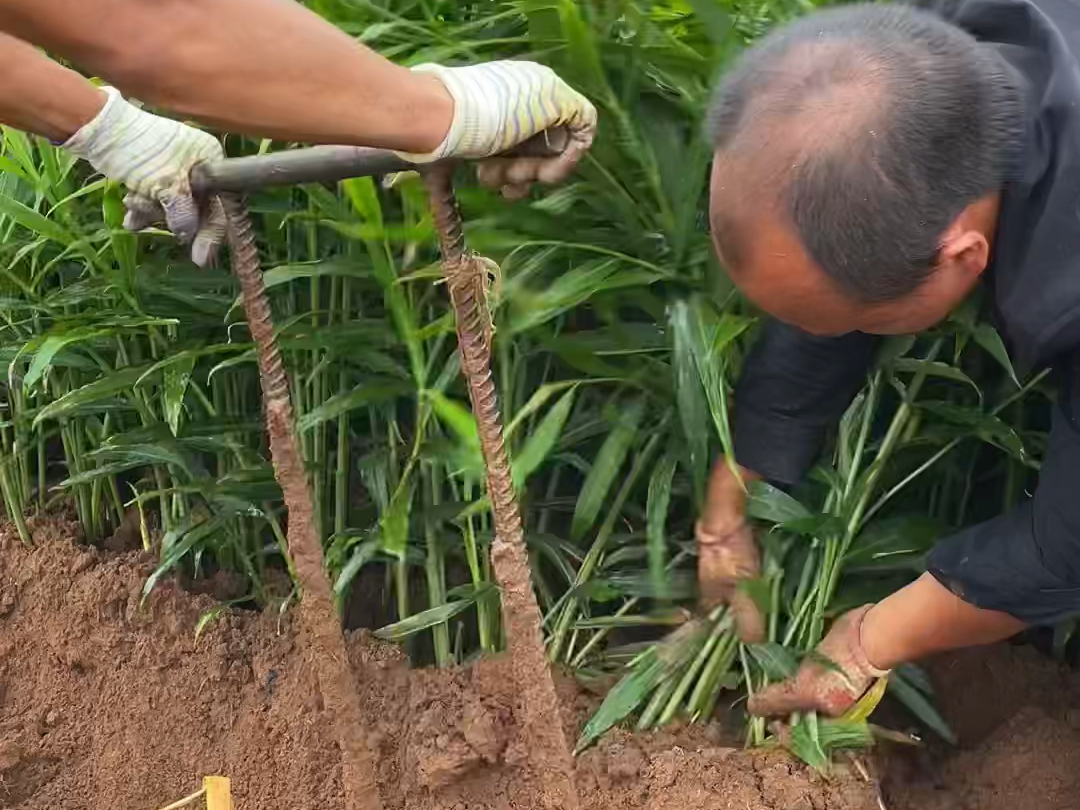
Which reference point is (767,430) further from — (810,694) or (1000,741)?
(1000,741)

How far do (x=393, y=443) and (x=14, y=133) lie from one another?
1.95 feet

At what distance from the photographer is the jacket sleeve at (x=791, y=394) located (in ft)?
3.34

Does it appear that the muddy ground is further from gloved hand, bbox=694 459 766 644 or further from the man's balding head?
the man's balding head

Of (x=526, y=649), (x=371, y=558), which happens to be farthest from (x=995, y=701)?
(x=371, y=558)

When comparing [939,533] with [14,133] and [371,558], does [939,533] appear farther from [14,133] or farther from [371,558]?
[14,133]

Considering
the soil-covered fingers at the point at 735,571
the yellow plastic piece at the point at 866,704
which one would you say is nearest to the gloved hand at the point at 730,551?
the soil-covered fingers at the point at 735,571

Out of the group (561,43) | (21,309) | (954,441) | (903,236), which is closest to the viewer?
(903,236)

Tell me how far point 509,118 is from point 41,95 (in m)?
0.48

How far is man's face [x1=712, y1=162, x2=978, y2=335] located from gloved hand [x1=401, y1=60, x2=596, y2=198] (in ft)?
0.44

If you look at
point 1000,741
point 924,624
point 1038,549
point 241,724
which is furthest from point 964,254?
point 241,724

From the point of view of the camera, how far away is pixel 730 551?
1.12m

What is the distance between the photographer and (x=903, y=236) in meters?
0.71

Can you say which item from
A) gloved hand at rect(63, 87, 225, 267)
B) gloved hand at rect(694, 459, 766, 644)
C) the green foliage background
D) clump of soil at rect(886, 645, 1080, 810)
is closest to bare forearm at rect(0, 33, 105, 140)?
gloved hand at rect(63, 87, 225, 267)

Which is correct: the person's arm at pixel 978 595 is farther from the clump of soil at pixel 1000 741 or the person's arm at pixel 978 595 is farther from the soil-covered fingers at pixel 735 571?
the clump of soil at pixel 1000 741
